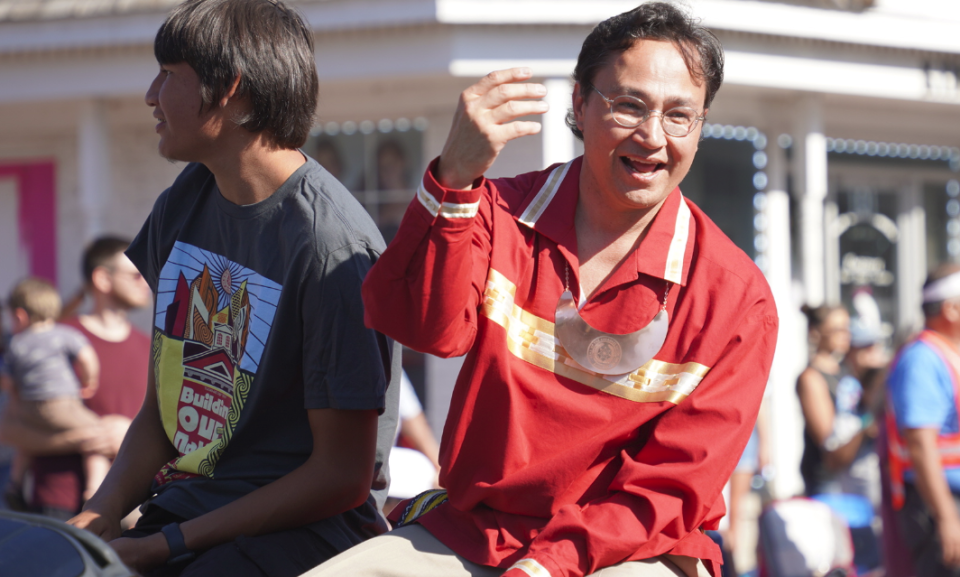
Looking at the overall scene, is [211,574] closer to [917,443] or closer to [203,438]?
[203,438]

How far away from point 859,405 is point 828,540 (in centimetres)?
164

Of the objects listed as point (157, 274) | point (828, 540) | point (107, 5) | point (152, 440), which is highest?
point (107, 5)

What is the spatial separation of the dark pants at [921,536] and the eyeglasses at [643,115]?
10.6ft

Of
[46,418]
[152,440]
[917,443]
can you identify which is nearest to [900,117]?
[917,443]

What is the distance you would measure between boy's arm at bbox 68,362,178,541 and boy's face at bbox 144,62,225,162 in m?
0.56

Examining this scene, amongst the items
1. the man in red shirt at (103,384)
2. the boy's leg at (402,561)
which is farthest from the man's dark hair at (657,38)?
the man in red shirt at (103,384)

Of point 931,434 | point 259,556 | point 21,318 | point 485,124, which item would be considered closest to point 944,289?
point 931,434

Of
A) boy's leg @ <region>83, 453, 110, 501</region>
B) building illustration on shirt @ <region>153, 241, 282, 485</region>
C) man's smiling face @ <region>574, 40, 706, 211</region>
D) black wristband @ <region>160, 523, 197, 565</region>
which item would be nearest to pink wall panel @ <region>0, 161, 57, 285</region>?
boy's leg @ <region>83, 453, 110, 501</region>

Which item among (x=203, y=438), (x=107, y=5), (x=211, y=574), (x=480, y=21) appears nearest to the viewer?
(x=211, y=574)

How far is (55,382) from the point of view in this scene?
438 cm

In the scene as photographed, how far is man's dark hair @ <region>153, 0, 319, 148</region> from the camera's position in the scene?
200cm

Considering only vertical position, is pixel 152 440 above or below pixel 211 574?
above

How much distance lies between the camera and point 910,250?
9000 millimetres

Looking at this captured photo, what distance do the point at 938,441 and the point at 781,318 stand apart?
3496 millimetres
